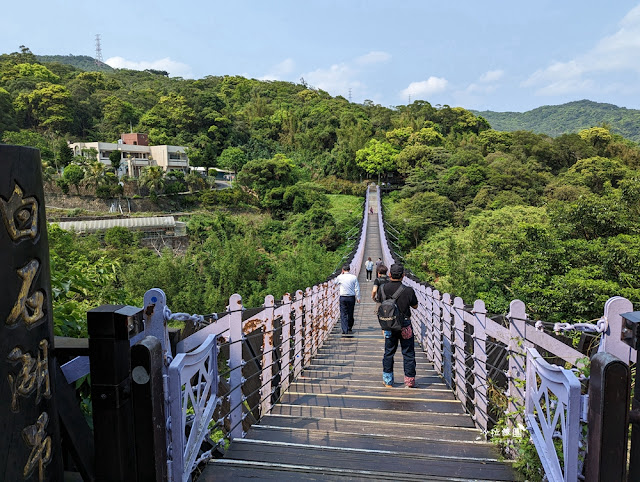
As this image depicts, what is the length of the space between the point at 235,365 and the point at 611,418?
1.85m

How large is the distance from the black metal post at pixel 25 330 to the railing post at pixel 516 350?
2.03 metres

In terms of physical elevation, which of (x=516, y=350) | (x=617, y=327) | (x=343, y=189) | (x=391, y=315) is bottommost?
(x=391, y=315)

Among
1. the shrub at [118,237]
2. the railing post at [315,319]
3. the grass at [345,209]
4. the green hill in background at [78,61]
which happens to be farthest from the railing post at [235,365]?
the green hill in background at [78,61]

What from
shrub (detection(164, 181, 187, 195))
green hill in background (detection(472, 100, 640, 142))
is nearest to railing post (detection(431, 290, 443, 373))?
shrub (detection(164, 181, 187, 195))

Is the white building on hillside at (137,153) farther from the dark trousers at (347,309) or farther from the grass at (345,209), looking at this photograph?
the dark trousers at (347,309)

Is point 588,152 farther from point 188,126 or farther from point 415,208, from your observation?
point 188,126

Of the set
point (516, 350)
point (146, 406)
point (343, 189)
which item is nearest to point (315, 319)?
point (516, 350)

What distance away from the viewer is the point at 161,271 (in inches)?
551

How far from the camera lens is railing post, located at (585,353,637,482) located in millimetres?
1302

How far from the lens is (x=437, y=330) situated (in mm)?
4598

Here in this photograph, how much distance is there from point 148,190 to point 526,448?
87.7 feet

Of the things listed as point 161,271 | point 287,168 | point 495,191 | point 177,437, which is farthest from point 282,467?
point 287,168

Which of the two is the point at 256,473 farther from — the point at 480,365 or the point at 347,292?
the point at 347,292

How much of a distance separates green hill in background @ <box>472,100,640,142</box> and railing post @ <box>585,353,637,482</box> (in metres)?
87.8
